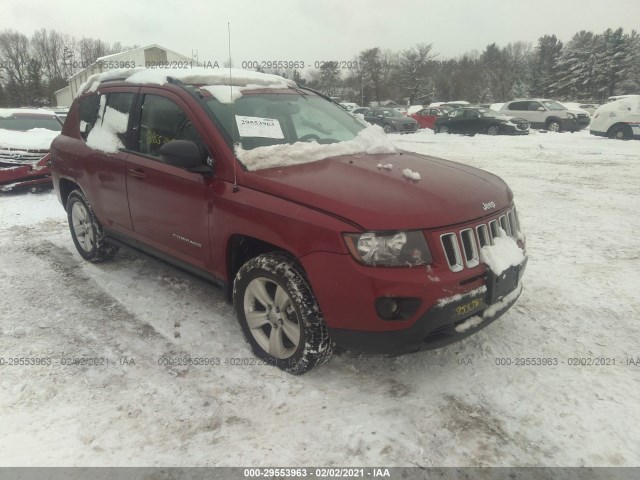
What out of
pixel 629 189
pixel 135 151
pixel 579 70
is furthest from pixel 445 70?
pixel 135 151

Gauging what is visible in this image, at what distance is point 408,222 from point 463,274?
434 millimetres

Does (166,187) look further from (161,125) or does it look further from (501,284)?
(501,284)

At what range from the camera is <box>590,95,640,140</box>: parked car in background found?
17156mm

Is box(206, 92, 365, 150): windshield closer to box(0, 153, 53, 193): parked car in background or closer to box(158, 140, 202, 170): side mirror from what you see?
box(158, 140, 202, 170): side mirror

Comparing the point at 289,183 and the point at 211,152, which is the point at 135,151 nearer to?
the point at 211,152

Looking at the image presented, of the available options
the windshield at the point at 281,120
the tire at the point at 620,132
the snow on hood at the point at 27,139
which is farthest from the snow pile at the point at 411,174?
the tire at the point at 620,132

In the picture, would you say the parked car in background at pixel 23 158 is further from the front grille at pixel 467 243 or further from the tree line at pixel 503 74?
the tree line at pixel 503 74

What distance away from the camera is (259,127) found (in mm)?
3385

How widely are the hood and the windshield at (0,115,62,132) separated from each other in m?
9.04

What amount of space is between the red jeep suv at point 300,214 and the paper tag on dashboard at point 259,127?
0.04 feet

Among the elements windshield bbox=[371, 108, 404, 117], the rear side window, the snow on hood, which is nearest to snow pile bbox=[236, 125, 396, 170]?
the rear side window

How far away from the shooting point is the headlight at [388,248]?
2475 millimetres

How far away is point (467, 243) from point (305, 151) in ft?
4.24

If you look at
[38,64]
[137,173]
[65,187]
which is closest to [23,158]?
[65,187]
